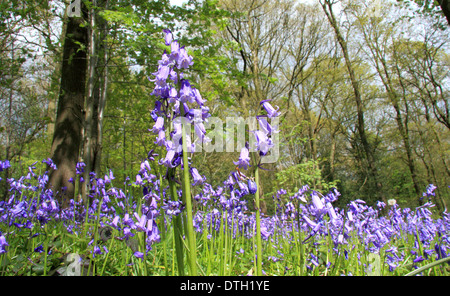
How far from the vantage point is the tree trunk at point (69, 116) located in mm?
5502

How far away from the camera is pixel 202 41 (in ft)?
20.5

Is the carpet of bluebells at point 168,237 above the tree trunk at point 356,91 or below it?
below

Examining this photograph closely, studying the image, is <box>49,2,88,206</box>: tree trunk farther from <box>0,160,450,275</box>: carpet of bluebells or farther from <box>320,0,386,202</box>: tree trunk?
<box>320,0,386,202</box>: tree trunk

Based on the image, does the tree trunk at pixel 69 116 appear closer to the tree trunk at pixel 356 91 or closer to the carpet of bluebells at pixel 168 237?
the carpet of bluebells at pixel 168 237

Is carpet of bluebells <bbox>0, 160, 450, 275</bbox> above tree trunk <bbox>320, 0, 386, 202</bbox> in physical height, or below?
below

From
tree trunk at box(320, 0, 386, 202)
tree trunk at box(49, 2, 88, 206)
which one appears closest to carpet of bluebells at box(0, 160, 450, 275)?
tree trunk at box(49, 2, 88, 206)

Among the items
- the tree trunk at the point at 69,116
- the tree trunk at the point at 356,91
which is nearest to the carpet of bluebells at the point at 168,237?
the tree trunk at the point at 69,116

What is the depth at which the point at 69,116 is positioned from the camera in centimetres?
595

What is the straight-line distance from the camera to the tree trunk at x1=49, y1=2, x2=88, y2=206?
5.50 m

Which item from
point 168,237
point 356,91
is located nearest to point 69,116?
point 168,237

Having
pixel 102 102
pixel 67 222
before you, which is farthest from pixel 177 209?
pixel 102 102

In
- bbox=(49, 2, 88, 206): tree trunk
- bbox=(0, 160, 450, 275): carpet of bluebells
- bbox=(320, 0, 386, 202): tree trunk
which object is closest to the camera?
bbox=(0, 160, 450, 275): carpet of bluebells

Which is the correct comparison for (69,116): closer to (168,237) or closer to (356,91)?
(168,237)
